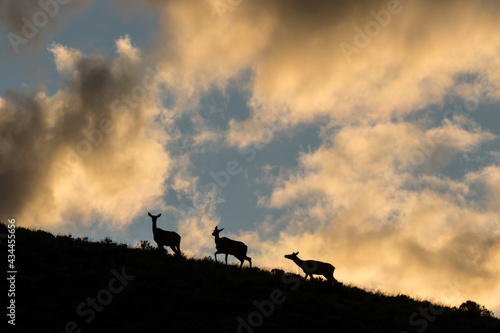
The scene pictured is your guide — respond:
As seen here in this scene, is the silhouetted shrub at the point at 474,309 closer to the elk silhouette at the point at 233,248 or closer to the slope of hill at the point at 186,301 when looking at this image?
the slope of hill at the point at 186,301

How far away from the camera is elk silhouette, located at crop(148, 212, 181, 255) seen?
26.2m

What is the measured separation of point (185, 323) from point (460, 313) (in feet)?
42.7

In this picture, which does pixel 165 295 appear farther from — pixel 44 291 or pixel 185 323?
pixel 44 291

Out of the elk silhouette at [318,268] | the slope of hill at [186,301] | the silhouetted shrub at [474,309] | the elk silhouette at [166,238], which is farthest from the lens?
the elk silhouette at [166,238]

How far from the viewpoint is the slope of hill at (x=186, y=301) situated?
634 inches

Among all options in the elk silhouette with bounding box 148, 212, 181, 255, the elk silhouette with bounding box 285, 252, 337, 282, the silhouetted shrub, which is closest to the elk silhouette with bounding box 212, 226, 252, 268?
the elk silhouette with bounding box 148, 212, 181, 255

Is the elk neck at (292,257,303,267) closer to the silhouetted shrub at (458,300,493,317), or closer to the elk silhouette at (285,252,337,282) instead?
the elk silhouette at (285,252,337,282)

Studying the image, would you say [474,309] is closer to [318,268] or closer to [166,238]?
[318,268]

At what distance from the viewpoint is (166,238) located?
2641cm

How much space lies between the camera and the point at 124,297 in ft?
59.6

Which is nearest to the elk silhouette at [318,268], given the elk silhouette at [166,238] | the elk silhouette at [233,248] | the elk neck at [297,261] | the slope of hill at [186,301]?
the slope of hill at [186,301]

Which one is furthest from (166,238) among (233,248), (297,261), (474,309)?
(474,309)

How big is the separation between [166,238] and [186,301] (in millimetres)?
8973

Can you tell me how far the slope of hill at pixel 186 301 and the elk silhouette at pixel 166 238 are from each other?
88.0 inches
